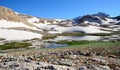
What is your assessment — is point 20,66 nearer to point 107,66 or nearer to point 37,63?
point 37,63

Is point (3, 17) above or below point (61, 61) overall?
above

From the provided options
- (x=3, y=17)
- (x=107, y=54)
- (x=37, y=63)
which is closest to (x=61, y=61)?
(x=37, y=63)

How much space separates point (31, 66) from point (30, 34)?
Answer: 10818cm

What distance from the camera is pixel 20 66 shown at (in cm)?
2397

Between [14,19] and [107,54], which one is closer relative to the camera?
[107,54]

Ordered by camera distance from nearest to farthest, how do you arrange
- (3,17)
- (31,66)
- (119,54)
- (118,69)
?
(31,66), (118,69), (119,54), (3,17)

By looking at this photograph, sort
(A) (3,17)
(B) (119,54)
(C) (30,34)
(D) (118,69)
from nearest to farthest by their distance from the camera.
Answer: (D) (118,69) → (B) (119,54) → (C) (30,34) → (A) (3,17)

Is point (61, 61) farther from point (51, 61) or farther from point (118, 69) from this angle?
point (118, 69)

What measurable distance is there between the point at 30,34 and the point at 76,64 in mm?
106117

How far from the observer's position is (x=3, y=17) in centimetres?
16862

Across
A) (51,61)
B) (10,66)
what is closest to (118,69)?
(51,61)

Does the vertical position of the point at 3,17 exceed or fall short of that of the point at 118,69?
it exceeds it

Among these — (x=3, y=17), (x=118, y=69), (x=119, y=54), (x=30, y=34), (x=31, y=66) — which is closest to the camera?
(x=31, y=66)

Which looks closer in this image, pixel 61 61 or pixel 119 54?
pixel 61 61
